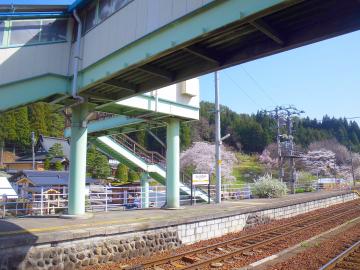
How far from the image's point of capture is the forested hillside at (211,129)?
64438 millimetres

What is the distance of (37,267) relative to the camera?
7.12m

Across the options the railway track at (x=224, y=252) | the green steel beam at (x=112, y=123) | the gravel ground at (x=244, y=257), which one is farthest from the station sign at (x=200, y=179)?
the railway track at (x=224, y=252)

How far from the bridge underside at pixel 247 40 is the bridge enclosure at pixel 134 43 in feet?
0.06

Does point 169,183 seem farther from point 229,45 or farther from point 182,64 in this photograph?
point 229,45

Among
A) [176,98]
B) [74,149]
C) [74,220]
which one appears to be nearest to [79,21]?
[74,149]

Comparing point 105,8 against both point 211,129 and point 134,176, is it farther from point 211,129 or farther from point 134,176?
point 211,129

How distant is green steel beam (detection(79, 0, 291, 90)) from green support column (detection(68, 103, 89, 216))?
199 centimetres

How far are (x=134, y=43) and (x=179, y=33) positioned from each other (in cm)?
171

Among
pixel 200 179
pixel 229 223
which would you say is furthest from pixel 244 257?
pixel 200 179

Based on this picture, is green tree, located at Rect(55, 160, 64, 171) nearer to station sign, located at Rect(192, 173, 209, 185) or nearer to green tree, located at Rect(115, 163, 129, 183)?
green tree, located at Rect(115, 163, 129, 183)

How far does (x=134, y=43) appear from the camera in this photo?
8477 millimetres

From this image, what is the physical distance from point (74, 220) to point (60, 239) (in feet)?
8.96

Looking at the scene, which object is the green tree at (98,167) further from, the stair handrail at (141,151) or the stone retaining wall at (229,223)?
the stone retaining wall at (229,223)

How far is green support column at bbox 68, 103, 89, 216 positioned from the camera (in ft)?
35.7
